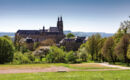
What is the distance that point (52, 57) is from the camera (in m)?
52.9

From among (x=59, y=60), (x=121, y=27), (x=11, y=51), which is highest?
(x=121, y=27)

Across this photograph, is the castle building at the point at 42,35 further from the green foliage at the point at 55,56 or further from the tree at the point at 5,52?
the tree at the point at 5,52

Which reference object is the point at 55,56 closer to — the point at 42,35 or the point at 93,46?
the point at 93,46

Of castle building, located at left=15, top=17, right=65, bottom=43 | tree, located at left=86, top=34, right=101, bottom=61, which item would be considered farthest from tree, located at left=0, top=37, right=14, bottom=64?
castle building, located at left=15, top=17, right=65, bottom=43

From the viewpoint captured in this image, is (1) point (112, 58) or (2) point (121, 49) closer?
(2) point (121, 49)

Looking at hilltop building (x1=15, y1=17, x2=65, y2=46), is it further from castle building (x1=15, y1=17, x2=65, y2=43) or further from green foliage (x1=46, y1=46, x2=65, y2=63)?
green foliage (x1=46, y1=46, x2=65, y2=63)

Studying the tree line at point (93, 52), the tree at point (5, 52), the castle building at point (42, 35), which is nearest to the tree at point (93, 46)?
the tree line at point (93, 52)

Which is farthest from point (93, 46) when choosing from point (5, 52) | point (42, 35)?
point (42, 35)

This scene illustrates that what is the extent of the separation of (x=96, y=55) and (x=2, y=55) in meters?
31.2

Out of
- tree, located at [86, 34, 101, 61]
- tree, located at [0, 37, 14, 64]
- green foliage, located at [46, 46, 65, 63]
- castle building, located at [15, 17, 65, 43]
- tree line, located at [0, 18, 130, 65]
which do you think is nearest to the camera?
tree line, located at [0, 18, 130, 65]

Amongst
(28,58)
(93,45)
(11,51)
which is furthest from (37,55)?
(93,45)

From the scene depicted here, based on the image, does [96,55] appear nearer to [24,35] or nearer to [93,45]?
[93,45]

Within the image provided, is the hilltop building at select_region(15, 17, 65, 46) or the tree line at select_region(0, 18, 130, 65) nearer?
the tree line at select_region(0, 18, 130, 65)

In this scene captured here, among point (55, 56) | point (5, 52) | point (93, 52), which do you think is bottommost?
point (55, 56)
